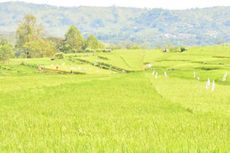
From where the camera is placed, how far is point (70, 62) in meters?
121

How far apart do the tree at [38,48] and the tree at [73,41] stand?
11471mm

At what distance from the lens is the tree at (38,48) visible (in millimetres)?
155137

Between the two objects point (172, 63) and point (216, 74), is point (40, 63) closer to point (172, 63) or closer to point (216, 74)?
point (172, 63)

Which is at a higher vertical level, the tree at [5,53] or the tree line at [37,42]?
the tree line at [37,42]

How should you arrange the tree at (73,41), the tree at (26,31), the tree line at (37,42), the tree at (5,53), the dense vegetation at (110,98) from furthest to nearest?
1. the tree at (73,41)
2. the tree at (26,31)
3. the tree line at (37,42)
4. the tree at (5,53)
5. the dense vegetation at (110,98)

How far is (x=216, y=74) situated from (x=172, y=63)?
3335cm

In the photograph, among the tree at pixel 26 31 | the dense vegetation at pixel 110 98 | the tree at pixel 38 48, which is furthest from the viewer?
the tree at pixel 26 31

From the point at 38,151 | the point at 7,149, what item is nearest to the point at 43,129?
the point at 7,149

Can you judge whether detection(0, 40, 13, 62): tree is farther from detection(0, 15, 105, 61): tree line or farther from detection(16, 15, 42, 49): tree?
detection(16, 15, 42, 49): tree

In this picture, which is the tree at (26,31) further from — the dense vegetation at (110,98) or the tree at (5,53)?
the tree at (5,53)

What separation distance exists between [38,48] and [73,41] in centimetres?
2221

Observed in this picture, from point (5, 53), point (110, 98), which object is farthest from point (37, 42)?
point (110, 98)

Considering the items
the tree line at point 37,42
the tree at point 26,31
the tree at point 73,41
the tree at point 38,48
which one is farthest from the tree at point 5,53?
the tree at point 73,41

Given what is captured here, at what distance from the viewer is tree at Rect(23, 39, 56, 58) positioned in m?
155
